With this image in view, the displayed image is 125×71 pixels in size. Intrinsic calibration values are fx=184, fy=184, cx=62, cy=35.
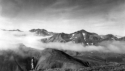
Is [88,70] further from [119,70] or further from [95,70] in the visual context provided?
[119,70]

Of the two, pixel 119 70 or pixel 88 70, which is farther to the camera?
pixel 88 70

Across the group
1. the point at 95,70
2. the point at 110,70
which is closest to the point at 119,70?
the point at 110,70

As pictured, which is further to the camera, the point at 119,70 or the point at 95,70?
the point at 95,70

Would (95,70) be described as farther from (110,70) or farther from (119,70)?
(119,70)

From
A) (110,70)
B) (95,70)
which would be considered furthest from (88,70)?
(110,70)

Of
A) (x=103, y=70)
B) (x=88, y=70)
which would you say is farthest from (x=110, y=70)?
(x=88, y=70)

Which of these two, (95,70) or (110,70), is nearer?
(110,70)
